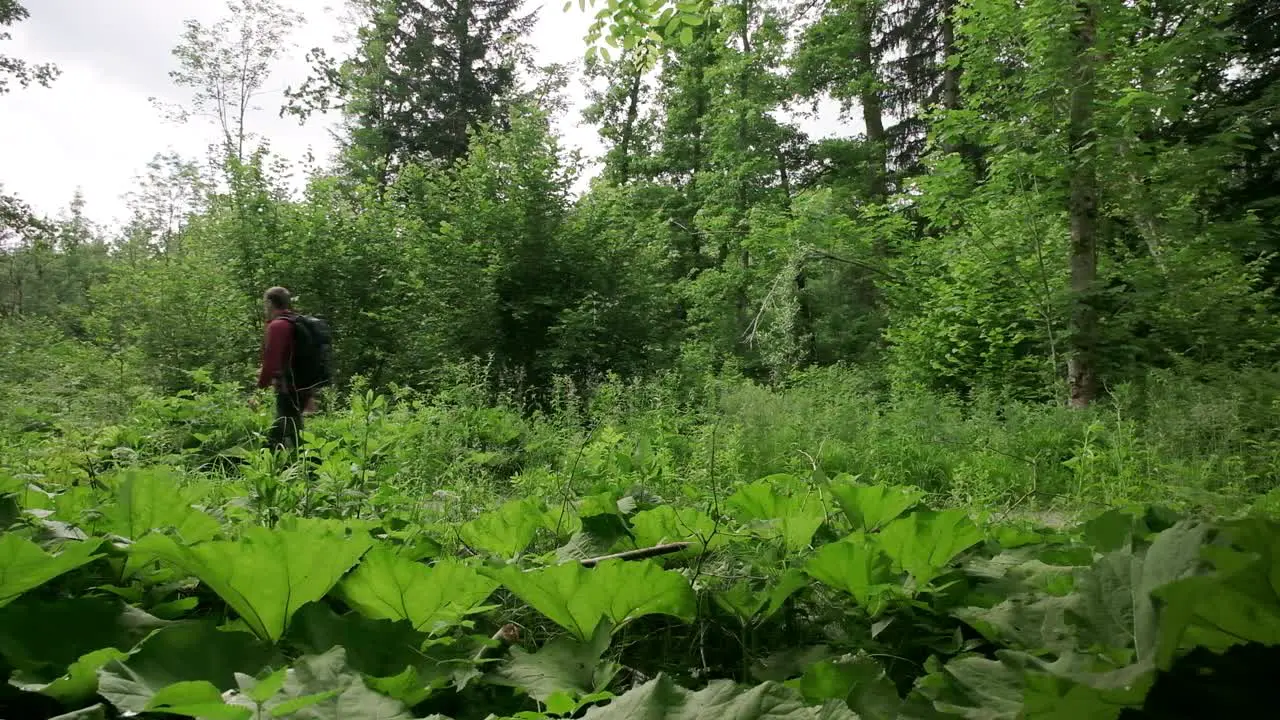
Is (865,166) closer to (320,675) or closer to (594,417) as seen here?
(594,417)

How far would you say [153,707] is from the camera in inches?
19.7

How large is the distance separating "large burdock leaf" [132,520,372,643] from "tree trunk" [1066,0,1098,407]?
7942 mm

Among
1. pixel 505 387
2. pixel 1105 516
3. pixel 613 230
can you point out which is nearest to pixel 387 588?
pixel 1105 516

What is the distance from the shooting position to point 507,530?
3.57 feet

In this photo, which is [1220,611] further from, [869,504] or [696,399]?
[696,399]

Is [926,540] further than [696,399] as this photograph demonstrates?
No

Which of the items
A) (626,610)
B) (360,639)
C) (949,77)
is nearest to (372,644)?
(360,639)

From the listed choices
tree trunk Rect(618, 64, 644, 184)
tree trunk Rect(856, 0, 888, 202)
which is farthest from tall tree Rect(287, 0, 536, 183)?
tree trunk Rect(856, 0, 888, 202)

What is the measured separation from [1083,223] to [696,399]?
510 centimetres

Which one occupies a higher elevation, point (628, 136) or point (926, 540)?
point (628, 136)

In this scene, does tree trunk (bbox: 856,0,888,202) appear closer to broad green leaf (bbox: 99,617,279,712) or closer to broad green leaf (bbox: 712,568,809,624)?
broad green leaf (bbox: 712,568,809,624)

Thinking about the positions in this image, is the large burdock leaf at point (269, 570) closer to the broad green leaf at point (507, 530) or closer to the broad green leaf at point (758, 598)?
the broad green leaf at point (507, 530)

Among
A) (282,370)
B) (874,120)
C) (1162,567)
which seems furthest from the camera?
(874,120)

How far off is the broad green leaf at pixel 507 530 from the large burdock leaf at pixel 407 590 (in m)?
0.28
